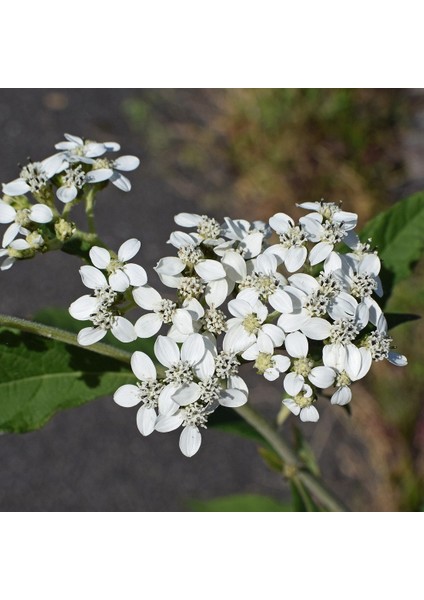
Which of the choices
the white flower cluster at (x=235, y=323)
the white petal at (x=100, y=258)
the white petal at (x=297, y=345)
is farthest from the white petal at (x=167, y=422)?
the white petal at (x=100, y=258)

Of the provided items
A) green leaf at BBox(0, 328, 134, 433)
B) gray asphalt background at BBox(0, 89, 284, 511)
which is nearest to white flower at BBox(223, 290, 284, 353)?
green leaf at BBox(0, 328, 134, 433)

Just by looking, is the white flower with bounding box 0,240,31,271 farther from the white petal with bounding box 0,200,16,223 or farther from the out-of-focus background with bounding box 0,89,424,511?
the out-of-focus background with bounding box 0,89,424,511

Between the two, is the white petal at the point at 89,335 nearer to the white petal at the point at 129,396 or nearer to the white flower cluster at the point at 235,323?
the white flower cluster at the point at 235,323

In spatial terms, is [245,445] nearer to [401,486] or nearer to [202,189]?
[401,486]

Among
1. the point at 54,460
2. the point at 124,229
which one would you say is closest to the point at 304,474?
the point at 54,460
